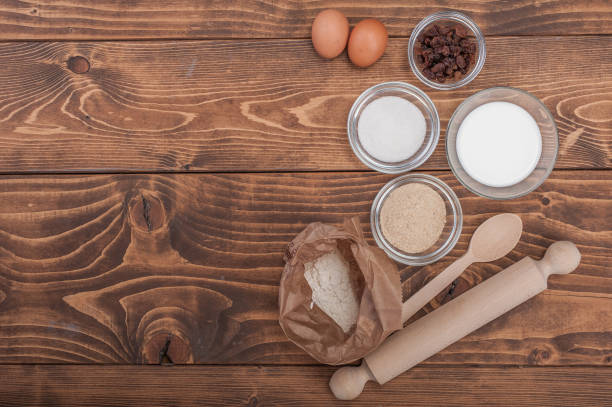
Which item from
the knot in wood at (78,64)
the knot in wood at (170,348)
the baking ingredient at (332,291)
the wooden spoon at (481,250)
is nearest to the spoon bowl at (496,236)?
the wooden spoon at (481,250)

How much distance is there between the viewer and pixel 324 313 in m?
0.98

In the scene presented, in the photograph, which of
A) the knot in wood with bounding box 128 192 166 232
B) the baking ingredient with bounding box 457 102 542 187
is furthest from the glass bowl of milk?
the knot in wood with bounding box 128 192 166 232

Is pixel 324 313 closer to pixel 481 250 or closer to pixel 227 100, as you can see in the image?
pixel 481 250

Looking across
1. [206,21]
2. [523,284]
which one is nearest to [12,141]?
[206,21]

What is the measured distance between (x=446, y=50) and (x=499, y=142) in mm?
229

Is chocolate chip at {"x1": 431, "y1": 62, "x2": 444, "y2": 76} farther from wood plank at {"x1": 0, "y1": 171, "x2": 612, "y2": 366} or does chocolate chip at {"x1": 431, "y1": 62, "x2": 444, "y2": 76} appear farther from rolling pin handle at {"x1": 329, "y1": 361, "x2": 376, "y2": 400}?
rolling pin handle at {"x1": 329, "y1": 361, "x2": 376, "y2": 400}

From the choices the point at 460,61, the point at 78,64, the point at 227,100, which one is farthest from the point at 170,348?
the point at 460,61

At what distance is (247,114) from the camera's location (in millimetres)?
1059

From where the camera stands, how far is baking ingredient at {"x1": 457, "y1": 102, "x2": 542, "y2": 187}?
1.00 meters

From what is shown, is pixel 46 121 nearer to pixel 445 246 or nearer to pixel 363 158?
pixel 363 158

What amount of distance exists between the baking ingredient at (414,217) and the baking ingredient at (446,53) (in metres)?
0.25

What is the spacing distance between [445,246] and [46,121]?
3.13ft

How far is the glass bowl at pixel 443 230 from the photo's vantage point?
40.7 inches

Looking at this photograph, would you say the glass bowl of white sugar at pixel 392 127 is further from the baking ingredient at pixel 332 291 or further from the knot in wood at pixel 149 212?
the knot in wood at pixel 149 212
